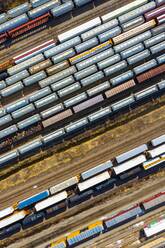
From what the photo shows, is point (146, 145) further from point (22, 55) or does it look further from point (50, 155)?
point (22, 55)

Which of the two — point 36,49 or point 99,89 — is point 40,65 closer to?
point 36,49

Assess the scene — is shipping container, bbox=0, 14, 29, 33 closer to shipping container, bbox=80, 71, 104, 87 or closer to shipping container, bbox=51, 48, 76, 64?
shipping container, bbox=51, 48, 76, 64

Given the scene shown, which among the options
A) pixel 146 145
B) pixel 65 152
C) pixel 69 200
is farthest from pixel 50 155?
pixel 146 145

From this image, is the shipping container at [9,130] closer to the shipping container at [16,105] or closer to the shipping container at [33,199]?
the shipping container at [16,105]

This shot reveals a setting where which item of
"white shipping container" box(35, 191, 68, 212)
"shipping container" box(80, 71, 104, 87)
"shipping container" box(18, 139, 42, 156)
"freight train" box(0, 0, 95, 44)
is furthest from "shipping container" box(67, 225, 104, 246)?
"freight train" box(0, 0, 95, 44)

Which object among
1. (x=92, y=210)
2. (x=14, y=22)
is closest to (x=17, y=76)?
(x=14, y=22)

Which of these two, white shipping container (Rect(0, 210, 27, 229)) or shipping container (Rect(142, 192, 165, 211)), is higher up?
white shipping container (Rect(0, 210, 27, 229))

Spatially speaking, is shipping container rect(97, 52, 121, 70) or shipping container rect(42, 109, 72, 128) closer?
shipping container rect(97, 52, 121, 70)
